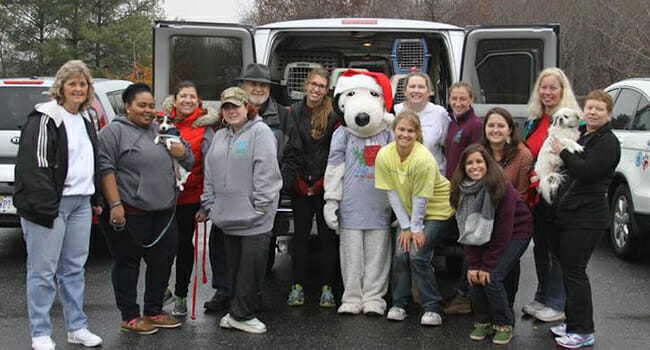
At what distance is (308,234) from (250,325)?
0.86 metres

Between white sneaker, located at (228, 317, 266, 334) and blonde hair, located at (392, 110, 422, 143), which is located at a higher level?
blonde hair, located at (392, 110, 422, 143)

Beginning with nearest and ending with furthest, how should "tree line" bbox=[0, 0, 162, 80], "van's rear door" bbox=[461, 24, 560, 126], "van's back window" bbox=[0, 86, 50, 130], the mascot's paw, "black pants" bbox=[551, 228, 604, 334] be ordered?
"black pants" bbox=[551, 228, 604, 334] → the mascot's paw → "van's rear door" bbox=[461, 24, 560, 126] → "van's back window" bbox=[0, 86, 50, 130] → "tree line" bbox=[0, 0, 162, 80]

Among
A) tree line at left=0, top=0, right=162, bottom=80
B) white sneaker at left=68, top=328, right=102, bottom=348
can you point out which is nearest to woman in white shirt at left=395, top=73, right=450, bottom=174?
white sneaker at left=68, top=328, right=102, bottom=348

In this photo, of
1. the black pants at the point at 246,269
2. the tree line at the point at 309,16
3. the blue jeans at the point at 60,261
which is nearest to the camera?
the blue jeans at the point at 60,261

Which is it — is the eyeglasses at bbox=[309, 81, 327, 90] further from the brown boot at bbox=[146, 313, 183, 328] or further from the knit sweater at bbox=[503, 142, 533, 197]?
the brown boot at bbox=[146, 313, 183, 328]

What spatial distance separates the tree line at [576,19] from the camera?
2034 cm

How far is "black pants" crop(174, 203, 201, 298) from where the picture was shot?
5.46m

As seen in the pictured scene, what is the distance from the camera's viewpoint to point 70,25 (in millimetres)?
41875

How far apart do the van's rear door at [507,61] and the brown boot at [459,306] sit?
149 cm

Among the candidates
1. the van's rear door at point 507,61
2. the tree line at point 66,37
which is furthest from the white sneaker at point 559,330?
the tree line at point 66,37

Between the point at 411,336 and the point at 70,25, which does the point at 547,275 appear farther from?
the point at 70,25

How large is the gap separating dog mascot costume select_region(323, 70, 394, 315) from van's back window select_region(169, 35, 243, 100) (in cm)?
114

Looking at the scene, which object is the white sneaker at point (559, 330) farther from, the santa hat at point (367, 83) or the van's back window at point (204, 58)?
the van's back window at point (204, 58)

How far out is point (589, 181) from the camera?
4719 millimetres
